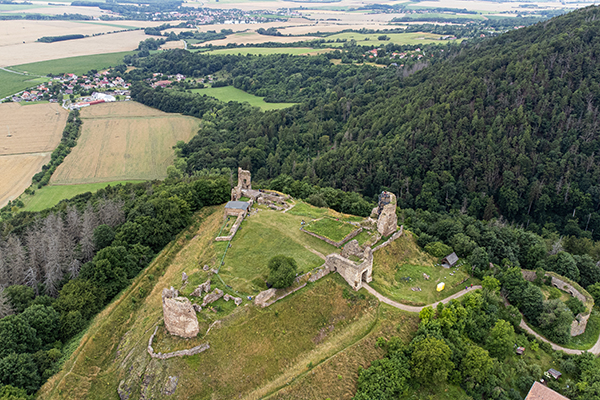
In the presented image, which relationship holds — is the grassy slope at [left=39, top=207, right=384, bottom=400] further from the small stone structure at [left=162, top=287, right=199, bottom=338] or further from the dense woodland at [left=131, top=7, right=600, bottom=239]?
the dense woodland at [left=131, top=7, right=600, bottom=239]

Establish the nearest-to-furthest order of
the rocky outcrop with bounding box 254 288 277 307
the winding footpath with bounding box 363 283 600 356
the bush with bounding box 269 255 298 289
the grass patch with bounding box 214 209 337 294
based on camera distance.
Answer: the rocky outcrop with bounding box 254 288 277 307 < the bush with bounding box 269 255 298 289 < the winding footpath with bounding box 363 283 600 356 < the grass patch with bounding box 214 209 337 294

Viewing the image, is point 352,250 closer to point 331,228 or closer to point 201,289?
→ point 331,228

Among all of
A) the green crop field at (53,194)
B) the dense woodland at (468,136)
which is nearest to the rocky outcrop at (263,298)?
the dense woodland at (468,136)

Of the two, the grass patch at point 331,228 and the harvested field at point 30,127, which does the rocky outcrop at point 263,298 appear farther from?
the harvested field at point 30,127

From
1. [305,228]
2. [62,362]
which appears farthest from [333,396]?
[62,362]

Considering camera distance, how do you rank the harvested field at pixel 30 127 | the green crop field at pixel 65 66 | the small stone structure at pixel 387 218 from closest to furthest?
the small stone structure at pixel 387 218
the harvested field at pixel 30 127
the green crop field at pixel 65 66

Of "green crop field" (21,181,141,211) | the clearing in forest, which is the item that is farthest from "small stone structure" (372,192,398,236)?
the clearing in forest

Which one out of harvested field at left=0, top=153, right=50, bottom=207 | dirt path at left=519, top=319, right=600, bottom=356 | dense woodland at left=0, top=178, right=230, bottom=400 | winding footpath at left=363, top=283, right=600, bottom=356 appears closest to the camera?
dense woodland at left=0, top=178, right=230, bottom=400
